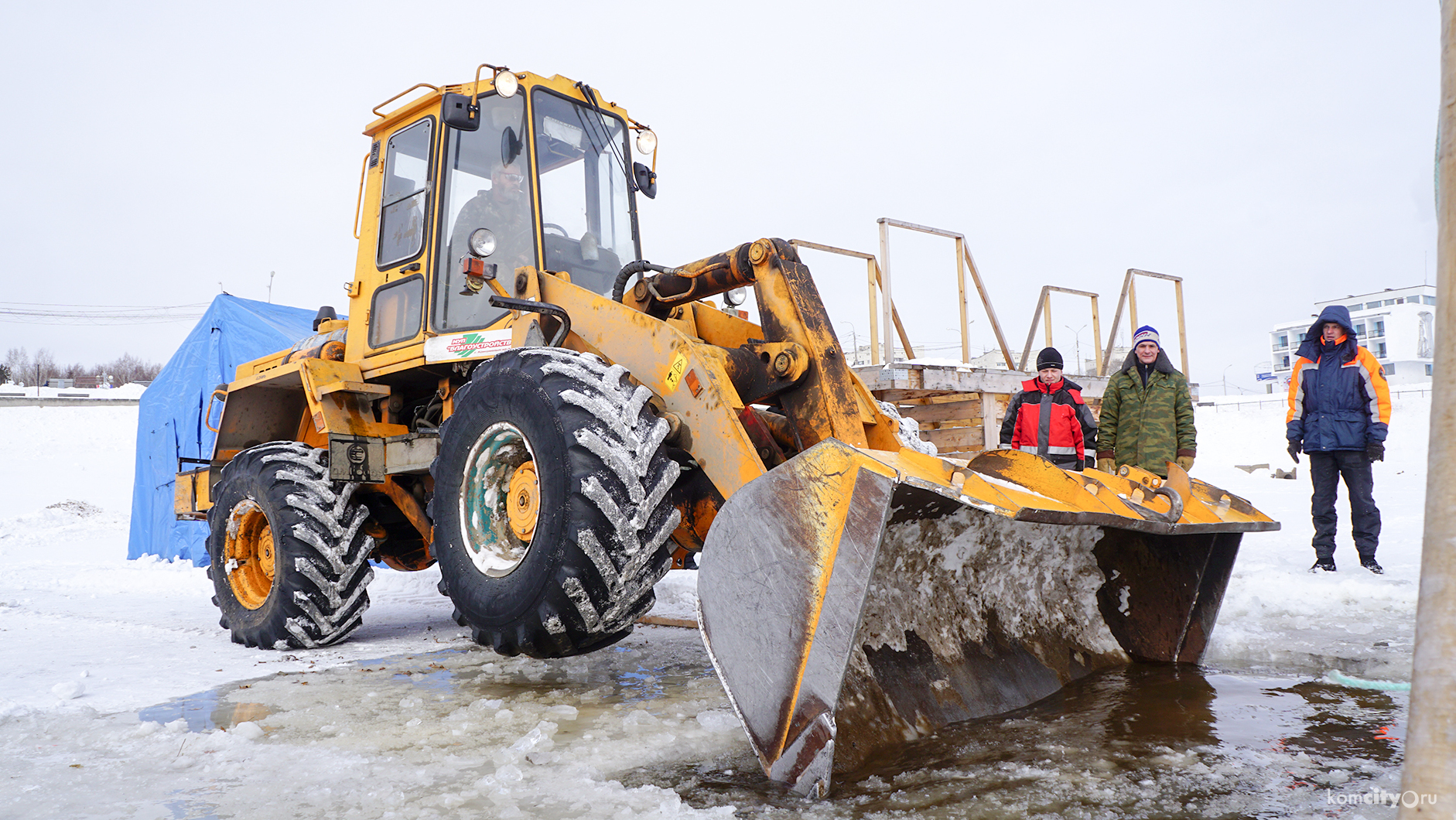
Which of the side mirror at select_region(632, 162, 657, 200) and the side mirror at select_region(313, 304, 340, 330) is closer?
the side mirror at select_region(632, 162, 657, 200)

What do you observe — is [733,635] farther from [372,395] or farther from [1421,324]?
[1421,324]

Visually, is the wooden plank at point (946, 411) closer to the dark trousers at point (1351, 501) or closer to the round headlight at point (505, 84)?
the dark trousers at point (1351, 501)

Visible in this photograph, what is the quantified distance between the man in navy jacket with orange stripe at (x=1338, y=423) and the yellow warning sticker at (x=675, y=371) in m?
4.65

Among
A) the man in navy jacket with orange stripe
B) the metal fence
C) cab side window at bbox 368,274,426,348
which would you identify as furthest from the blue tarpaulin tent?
the metal fence

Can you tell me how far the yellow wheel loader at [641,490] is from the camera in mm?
2418

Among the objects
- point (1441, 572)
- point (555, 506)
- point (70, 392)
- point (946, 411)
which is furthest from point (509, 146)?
point (70, 392)

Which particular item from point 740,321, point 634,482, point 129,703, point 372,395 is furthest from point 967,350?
point 129,703

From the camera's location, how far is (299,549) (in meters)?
4.92

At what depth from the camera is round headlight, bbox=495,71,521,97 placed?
4457mm

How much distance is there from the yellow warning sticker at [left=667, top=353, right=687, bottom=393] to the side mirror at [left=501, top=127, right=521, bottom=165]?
7.13ft

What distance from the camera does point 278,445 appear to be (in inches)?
213

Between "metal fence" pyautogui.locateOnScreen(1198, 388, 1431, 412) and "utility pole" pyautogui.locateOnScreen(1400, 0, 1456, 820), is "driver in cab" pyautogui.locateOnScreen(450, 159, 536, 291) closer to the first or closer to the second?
"utility pole" pyautogui.locateOnScreen(1400, 0, 1456, 820)

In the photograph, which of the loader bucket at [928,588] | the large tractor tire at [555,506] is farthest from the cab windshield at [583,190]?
the loader bucket at [928,588]

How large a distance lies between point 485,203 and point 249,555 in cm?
272
